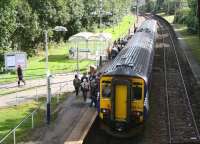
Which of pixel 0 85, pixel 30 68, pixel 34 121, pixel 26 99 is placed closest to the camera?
pixel 34 121

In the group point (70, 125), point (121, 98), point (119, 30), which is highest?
point (119, 30)

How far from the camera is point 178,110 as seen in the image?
24.2m

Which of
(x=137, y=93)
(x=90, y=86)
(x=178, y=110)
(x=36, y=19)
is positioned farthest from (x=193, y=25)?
(x=137, y=93)

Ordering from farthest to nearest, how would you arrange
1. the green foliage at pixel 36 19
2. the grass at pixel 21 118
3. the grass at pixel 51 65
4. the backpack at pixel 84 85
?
the green foliage at pixel 36 19, the grass at pixel 51 65, the backpack at pixel 84 85, the grass at pixel 21 118

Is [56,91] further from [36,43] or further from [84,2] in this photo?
[84,2]

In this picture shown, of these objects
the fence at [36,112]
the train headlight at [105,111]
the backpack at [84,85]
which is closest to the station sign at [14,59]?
the fence at [36,112]

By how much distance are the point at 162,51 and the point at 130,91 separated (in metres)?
31.5

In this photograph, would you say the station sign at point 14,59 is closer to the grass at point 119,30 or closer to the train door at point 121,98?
the train door at point 121,98

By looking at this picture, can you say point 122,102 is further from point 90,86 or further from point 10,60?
point 10,60

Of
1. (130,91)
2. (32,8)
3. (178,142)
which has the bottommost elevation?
(178,142)

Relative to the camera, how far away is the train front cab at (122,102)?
18.3 m

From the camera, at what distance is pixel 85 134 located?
730 inches

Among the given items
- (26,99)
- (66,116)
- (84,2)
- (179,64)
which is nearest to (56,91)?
(26,99)

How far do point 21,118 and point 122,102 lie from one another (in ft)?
19.2
